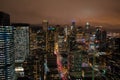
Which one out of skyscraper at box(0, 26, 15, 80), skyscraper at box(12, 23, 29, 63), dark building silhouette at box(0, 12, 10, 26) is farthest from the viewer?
skyscraper at box(12, 23, 29, 63)

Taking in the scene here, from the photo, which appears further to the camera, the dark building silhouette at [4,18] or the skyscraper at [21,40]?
the skyscraper at [21,40]

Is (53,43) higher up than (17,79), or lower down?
higher up

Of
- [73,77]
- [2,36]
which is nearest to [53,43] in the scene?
[73,77]

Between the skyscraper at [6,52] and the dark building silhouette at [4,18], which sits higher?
the dark building silhouette at [4,18]

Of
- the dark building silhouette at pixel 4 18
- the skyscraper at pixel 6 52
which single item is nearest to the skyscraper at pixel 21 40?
the skyscraper at pixel 6 52

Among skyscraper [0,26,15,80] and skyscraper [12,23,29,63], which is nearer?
skyscraper [0,26,15,80]

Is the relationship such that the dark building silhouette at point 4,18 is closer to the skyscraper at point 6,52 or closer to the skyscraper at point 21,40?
the skyscraper at point 6,52

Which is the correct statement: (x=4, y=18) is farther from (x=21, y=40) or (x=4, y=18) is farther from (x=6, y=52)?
(x=21, y=40)

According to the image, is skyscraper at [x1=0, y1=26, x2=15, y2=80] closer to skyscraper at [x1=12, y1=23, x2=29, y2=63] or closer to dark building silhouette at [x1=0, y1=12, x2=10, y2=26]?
dark building silhouette at [x1=0, y1=12, x2=10, y2=26]

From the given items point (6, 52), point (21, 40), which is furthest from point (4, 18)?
point (21, 40)

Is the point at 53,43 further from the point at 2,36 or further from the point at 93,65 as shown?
the point at 2,36

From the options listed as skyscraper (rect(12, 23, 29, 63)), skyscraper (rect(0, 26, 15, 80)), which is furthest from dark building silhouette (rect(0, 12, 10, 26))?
skyscraper (rect(12, 23, 29, 63))
